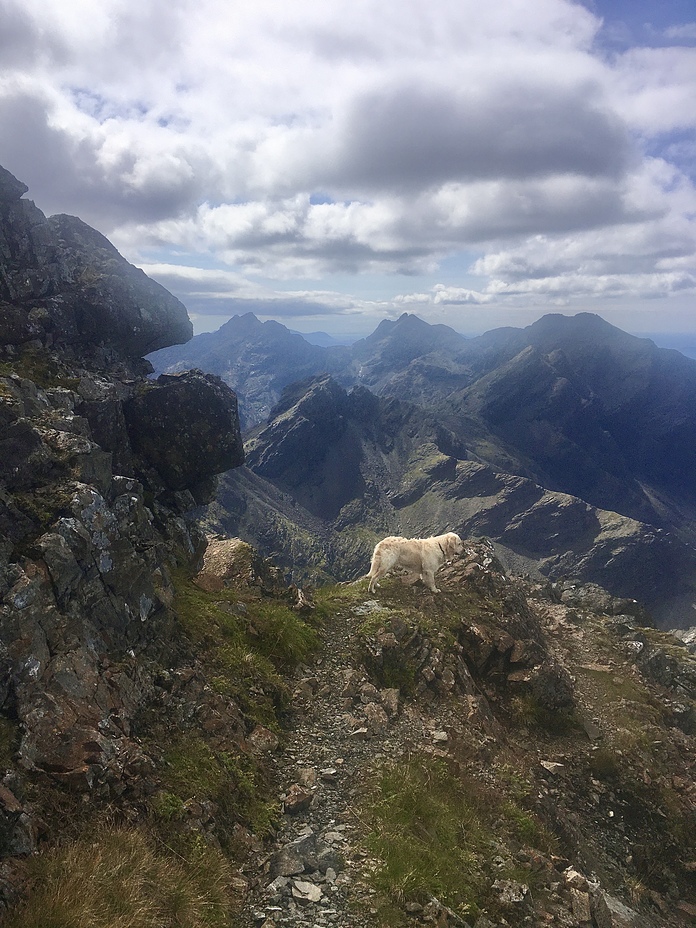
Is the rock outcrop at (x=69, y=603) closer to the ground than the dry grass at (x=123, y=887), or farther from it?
farther from it

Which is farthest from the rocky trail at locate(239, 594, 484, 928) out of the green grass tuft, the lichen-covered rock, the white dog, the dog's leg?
the lichen-covered rock

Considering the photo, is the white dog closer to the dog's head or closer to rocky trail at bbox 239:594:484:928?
the dog's head

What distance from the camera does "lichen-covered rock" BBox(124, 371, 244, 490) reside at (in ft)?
137

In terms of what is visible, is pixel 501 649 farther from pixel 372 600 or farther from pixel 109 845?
pixel 109 845

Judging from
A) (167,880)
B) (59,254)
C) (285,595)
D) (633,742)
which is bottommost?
(633,742)

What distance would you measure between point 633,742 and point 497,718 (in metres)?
5.21

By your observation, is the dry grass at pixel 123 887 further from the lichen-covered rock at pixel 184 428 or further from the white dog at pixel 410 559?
the lichen-covered rock at pixel 184 428

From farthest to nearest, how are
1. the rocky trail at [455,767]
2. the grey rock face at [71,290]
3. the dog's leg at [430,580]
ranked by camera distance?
the grey rock face at [71,290], the dog's leg at [430,580], the rocky trail at [455,767]

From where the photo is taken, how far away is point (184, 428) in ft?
145

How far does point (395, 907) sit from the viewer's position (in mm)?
8359

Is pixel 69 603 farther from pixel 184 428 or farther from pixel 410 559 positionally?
pixel 184 428

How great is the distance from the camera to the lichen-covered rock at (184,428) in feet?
137

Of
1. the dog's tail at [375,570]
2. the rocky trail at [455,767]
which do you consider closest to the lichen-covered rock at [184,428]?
the dog's tail at [375,570]

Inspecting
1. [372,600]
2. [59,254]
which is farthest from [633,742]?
[59,254]
